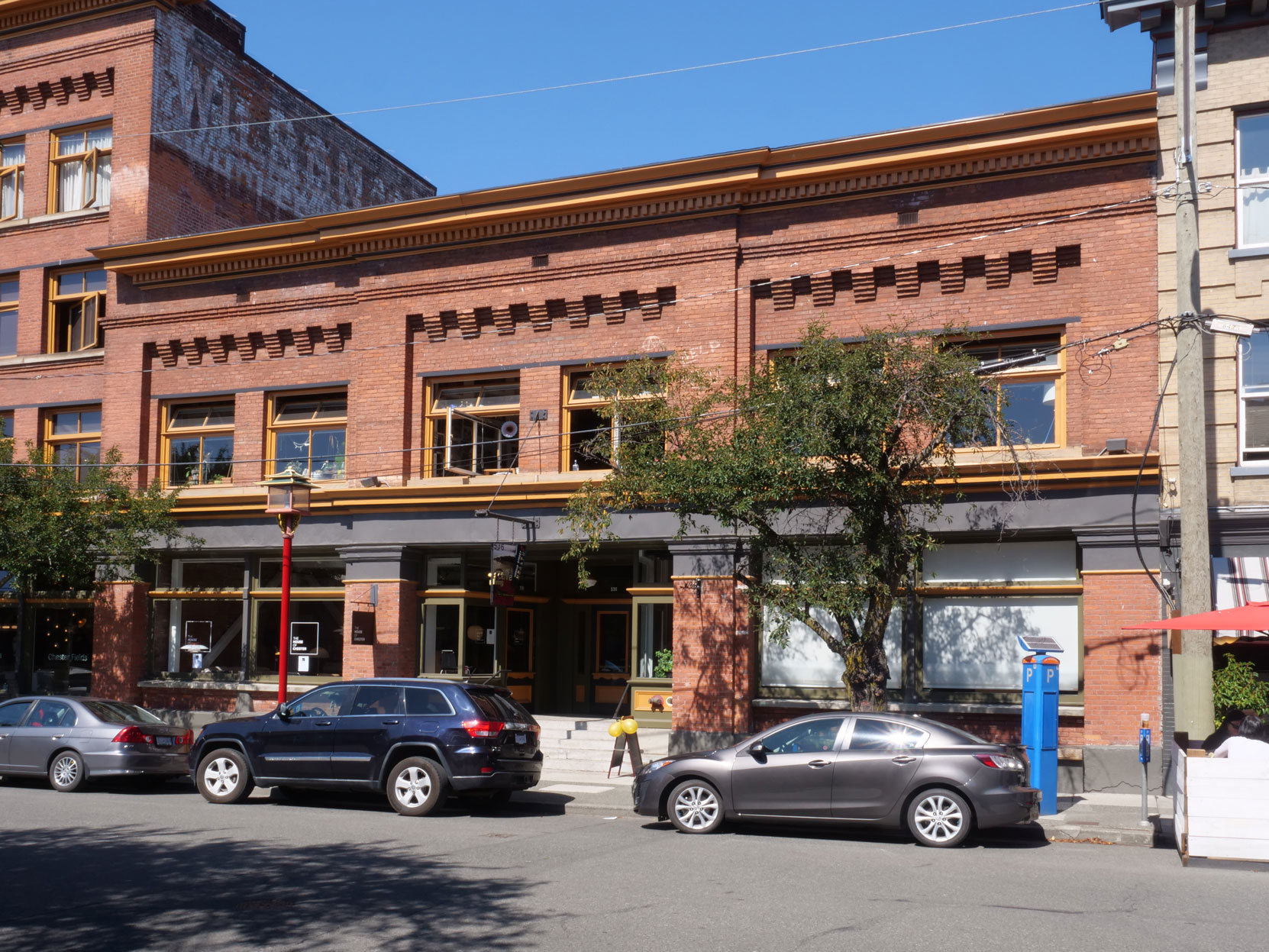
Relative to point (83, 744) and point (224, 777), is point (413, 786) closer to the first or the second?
point (224, 777)

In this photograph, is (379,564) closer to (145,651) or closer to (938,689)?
(145,651)

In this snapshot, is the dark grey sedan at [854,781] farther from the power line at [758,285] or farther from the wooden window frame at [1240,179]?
the wooden window frame at [1240,179]

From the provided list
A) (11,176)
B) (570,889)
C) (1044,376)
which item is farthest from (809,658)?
(11,176)

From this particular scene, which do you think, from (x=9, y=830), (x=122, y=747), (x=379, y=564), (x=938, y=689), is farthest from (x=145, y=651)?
(x=938, y=689)

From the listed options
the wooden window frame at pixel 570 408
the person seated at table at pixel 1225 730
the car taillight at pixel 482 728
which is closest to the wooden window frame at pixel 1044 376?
the person seated at table at pixel 1225 730

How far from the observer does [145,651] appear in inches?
967

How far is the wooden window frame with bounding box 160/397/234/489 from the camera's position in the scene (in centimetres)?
2445

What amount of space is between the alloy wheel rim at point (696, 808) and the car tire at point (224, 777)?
5.70 meters

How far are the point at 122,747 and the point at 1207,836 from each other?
13384 mm

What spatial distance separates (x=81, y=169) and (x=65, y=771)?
1471cm

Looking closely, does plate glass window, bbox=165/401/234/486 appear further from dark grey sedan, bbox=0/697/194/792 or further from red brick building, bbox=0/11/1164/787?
dark grey sedan, bbox=0/697/194/792

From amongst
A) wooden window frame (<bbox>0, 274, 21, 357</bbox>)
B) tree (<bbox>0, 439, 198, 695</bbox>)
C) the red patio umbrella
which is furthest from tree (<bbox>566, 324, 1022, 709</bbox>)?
wooden window frame (<bbox>0, 274, 21, 357</bbox>)

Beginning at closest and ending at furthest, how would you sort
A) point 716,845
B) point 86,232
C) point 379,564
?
point 716,845, point 379,564, point 86,232

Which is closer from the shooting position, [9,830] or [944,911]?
[944,911]
